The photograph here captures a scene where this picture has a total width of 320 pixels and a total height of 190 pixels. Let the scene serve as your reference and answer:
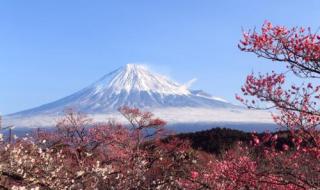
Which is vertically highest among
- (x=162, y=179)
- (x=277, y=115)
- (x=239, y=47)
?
(x=239, y=47)

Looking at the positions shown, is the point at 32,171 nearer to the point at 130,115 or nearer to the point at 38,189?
the point at 38,189

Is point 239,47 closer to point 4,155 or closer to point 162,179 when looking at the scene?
point 4,155

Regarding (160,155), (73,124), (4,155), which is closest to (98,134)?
(73,124)

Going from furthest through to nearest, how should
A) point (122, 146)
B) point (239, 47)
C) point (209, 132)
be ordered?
point (209, 132) < point (122, 146) < point (239, 47)

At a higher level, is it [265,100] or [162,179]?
[265,100]

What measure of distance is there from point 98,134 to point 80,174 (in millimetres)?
19483

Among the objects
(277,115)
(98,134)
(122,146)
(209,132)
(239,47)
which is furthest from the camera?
(209,132)

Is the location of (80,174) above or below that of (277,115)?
below

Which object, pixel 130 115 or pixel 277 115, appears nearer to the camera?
pixel 277 115

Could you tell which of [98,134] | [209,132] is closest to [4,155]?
[98,134]

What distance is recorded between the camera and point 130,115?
37938 millimetres

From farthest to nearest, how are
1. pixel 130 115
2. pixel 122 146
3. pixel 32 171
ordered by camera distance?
pixel 130 115 < pixel 122 146 < pixel 32 171

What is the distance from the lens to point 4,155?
588 inches

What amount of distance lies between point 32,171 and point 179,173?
Answer: 1081 centimetres
